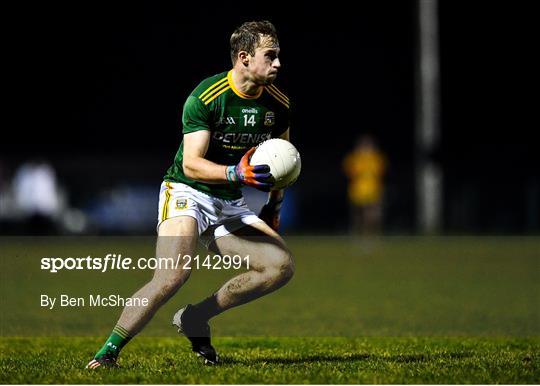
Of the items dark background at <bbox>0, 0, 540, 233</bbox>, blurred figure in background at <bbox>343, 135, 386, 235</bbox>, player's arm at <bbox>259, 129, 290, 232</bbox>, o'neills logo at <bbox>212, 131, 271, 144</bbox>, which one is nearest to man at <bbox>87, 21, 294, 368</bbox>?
o'neills logo at <bbox>212, 131, 271, 144</bbox>

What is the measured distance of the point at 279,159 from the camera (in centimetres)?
666

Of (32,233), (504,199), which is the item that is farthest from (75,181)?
(504,199)

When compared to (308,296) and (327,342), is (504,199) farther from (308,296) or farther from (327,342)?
(327,342)

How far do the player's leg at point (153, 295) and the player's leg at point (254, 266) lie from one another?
0.43m

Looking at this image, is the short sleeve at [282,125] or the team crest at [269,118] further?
the short sleeve at [282,125]

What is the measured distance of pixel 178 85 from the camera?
92.1 ft

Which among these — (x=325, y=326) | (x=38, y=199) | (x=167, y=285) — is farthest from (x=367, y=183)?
(x=167, y=285)

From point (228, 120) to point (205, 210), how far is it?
0.61 meters

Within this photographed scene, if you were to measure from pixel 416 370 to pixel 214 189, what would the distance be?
5.64ft

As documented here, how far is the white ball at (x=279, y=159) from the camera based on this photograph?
21.8 feet

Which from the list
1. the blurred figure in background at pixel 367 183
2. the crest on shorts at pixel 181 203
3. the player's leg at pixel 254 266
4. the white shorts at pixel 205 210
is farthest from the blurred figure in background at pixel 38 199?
the crest on shorts at pixel 181 203

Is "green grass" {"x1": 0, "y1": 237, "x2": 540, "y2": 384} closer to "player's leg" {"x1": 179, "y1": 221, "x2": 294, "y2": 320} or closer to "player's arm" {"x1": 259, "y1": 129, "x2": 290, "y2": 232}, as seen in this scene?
"player's leg" {"x1": 179, "y1": 221, "x2": 294, "y2": 320}

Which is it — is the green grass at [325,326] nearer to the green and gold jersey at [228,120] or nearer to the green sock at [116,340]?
the green sock at [116,340]

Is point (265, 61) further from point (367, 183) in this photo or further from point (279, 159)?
point (367, 183)
